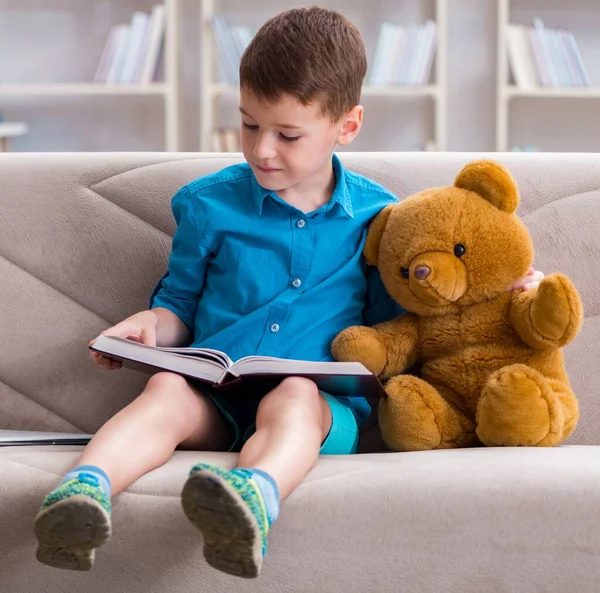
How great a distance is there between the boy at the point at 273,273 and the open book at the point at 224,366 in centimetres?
4

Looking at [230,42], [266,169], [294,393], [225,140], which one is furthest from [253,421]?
[230,42]

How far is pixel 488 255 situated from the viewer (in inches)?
51.9

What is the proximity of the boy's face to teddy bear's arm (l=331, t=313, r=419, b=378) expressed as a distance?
0.25 meters

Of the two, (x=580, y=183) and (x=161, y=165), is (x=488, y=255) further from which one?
(x=161, y=165)

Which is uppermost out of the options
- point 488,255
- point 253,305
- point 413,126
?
point 488,255

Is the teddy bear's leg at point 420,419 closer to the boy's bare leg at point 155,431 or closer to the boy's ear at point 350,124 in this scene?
the boy's bare leg at point 155,431

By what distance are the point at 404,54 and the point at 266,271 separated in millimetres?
2323

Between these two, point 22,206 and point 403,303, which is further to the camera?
point 22,206

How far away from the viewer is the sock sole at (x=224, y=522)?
3.03 feet

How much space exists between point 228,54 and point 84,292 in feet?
6.93

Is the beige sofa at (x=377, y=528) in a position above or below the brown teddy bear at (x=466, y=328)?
below

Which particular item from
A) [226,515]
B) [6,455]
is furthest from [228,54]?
[226,515]

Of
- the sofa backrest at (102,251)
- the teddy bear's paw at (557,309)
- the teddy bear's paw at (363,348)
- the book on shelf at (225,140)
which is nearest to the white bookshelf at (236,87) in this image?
the book on shelf at (225,140)

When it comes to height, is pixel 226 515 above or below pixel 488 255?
below
